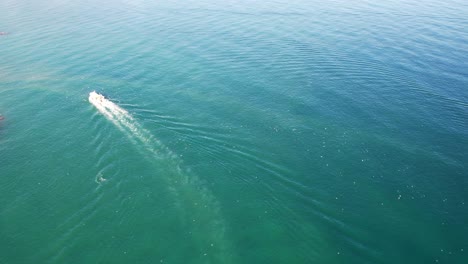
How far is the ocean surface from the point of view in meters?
29.9

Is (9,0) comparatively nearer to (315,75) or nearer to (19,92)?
(19,92)

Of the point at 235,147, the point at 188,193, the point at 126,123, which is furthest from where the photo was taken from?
the point at 126,123

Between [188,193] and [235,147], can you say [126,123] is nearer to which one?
[188,193]

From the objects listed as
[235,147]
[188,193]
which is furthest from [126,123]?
[235,147]

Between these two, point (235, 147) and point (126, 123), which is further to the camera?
point (126, 123)

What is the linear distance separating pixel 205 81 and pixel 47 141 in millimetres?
25234

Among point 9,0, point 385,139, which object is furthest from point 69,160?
point 9,0

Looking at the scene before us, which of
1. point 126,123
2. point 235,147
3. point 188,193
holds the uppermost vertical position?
point 126,123

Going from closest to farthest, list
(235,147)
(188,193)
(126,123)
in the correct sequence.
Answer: (188,193) → (235,147) → (126,123)

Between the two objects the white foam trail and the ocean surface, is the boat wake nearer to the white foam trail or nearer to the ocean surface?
the white foam trail

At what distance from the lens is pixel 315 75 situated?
55562mm

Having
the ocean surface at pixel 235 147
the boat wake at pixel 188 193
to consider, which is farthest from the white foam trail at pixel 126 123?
the ocean surface at pixel 235 147

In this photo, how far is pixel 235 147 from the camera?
3941 cm

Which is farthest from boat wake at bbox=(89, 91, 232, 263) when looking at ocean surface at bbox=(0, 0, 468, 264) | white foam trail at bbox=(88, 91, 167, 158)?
ocean surface at bbox=(0, 0, 468, 264)
